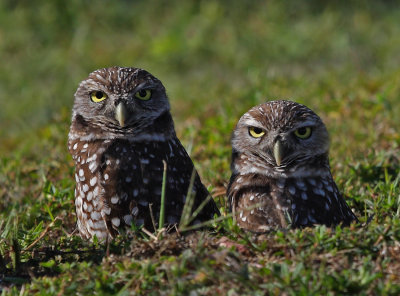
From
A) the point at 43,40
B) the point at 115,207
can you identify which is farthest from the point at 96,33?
the point at 115,207

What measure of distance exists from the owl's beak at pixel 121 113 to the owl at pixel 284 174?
75cm

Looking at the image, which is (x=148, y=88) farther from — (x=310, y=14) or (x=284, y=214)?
(x=310, y=14)

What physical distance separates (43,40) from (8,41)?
58 cm

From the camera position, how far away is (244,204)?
153 inches

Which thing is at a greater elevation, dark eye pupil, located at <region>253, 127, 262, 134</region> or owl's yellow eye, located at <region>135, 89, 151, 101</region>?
owl's yellow eye, located at <region>135, 89, 151, 101</region>

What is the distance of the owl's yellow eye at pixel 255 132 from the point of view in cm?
393

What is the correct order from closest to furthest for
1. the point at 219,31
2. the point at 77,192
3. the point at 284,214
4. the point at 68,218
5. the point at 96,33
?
the point at 284,214
the point at 77,192
the point at 68,218
the point at 219,31
the point at 96,33

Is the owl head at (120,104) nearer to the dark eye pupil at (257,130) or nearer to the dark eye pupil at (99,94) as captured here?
the dark eye pupil at (99,94)

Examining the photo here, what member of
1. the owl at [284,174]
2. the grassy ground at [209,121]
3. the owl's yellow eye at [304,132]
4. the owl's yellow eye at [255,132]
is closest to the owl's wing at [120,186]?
the grassy ground at [209,121]

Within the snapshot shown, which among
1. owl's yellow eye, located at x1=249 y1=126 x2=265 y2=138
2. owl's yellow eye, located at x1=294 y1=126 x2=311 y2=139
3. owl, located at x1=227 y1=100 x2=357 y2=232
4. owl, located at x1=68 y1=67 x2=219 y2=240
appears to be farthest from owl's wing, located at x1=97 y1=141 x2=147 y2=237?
owl's yellow eye, located at x1=294 y1=126 x2=311 y2=139

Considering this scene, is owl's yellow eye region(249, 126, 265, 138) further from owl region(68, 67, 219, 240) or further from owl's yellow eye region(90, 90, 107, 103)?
owl's yellow eye region(90, 90, 107, 103)

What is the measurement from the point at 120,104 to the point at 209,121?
8.47 ft

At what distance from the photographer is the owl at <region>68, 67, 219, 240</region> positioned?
3818 mm

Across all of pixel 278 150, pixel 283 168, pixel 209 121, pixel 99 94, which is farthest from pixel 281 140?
pixel 209 121
